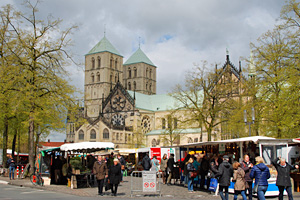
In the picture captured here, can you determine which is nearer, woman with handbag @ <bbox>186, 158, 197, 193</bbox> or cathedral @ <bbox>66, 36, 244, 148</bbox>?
woman with handbag @ <bbox>186, 158, 197, 193</bbox>

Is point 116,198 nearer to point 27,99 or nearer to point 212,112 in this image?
point 27,99

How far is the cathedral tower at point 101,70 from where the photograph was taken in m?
102

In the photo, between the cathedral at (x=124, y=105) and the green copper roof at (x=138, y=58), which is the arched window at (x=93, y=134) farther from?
the green copper roof at (x=138, y=58)

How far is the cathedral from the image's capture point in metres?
77.1

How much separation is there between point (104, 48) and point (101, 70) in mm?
7414

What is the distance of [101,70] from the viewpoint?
342 ft

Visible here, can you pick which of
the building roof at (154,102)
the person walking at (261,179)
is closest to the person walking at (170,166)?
the person walking at (261,179)

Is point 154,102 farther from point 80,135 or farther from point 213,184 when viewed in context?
point 213,184

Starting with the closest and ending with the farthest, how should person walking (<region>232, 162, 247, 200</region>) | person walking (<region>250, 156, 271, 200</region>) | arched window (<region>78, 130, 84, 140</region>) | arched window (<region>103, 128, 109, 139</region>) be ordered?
person walking (<region>250, 156, 271, 200</region>)
person walking (<region>232, 162, 247, 200</region>)
arched window (<region>103, 128, 109, 139</region>)
arched window (<region>78, 130, 84, 140</region>)

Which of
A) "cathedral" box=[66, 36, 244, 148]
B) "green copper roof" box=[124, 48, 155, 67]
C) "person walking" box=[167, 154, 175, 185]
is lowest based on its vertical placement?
"person walking" box=[167, 154, 175, 185]

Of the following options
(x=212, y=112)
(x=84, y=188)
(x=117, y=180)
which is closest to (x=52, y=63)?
(x=84, y=188)

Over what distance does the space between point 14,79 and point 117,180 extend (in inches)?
501

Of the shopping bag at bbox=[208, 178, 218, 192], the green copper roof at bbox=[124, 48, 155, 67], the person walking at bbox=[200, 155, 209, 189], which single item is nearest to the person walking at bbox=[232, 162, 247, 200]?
the shopping bag at bbox=[208, 178, 218, 192]

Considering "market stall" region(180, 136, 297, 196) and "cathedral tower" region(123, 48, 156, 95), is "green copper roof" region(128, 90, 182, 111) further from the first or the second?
"market stall" region(180, 136, 297, 196)
